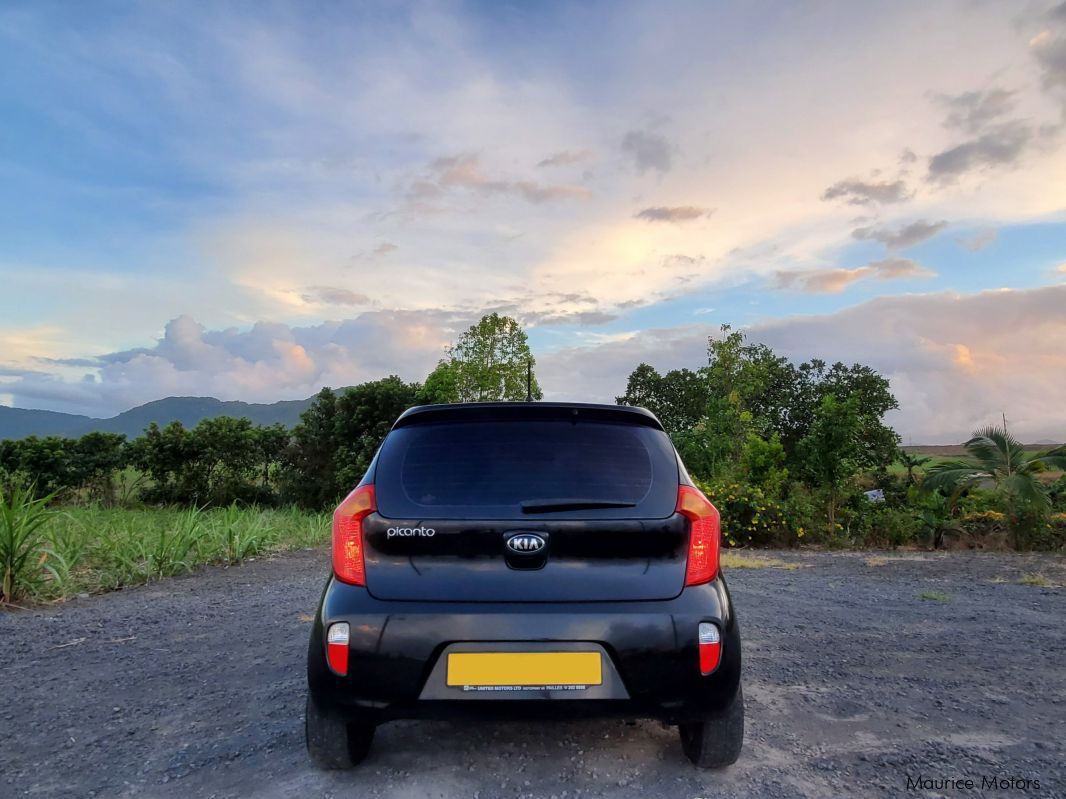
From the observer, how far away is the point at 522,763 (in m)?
3.00

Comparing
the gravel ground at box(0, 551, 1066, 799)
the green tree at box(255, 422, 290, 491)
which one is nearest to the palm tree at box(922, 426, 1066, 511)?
the gravel ground at box(0, 551, 1066, 799)

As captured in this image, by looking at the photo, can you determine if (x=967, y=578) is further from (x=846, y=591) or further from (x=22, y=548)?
(x=22, y=548)

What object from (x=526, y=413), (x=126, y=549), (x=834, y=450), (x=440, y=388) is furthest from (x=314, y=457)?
(x=526, y=413)

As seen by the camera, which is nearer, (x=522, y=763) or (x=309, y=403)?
(x=522, y=763)

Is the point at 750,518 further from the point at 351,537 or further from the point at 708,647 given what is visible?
the point at 351,537

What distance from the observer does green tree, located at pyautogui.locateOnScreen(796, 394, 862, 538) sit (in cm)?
1243

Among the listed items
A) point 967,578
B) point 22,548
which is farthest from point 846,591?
point 22,548

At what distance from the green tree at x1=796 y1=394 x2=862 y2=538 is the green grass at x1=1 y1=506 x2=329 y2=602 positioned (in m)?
8.69

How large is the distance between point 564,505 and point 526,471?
0.21m

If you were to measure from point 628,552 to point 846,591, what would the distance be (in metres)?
6.00

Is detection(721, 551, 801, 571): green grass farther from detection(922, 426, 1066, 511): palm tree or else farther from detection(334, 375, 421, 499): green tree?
detection(334, 375, 421, 499): green tree

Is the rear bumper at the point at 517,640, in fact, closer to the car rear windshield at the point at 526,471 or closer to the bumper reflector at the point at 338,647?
the bumper reflector at the point at 338,647

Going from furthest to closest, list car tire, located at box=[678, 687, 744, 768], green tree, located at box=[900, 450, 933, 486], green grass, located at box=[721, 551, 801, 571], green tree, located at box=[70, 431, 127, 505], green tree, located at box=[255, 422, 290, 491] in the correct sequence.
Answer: green tree, located at box=[255, 422, 290, 491], green tree, located at box=[900, 450, 933, 486], green tree, located at box=[70, 431, 127, 505], green grass, located at box=[721, 551, 801, 571], car tire, located at box=[678, 687, 744, 768]

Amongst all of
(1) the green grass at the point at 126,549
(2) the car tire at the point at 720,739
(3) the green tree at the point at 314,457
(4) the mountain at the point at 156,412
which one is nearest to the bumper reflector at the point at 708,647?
(2) the car tire at the point at 720,739
